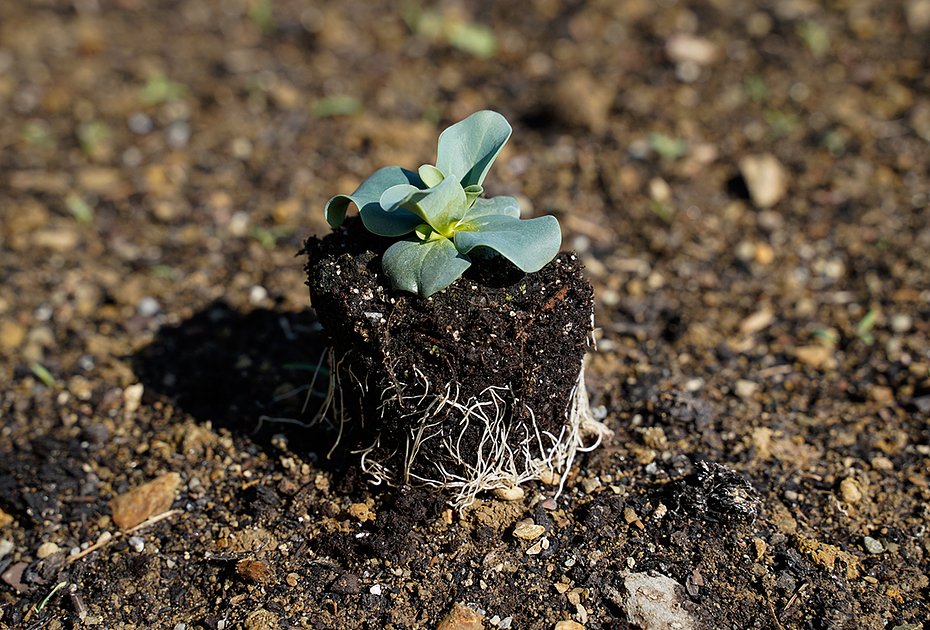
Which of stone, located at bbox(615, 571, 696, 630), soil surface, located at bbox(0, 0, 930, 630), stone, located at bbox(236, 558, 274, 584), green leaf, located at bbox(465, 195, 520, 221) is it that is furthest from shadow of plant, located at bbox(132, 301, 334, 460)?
stone, located at bbox(615, 571, 696, 630)

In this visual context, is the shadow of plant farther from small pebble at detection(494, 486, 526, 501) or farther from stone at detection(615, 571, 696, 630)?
stone at detection(615, 571, 696, 630)

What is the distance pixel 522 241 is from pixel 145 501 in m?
1.13

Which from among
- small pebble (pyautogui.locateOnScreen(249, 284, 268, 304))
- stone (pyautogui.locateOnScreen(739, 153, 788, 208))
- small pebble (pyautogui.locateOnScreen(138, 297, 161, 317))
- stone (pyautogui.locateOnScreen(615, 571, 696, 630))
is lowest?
stone (pyautogui.locateOnScreen(739, 153, 788, 208))

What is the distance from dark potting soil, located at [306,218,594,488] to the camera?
194 centimetres

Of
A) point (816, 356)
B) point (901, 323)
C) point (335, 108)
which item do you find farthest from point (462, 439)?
point (335, 108)

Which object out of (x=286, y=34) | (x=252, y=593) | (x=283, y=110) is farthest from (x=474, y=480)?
(x=286, y=34)

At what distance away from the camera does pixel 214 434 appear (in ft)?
7.91

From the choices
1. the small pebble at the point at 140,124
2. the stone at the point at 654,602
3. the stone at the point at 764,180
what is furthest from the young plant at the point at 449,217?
the small pebble at the point at 140,124

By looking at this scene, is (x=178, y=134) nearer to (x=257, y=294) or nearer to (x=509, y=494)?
(x=257, y=294)

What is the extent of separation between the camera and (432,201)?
1.85 metres

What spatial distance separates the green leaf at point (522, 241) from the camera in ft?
6.06

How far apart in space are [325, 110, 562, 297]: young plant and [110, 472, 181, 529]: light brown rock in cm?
78

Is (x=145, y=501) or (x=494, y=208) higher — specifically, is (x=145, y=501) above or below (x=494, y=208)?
below

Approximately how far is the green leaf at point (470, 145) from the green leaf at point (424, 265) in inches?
6.8
